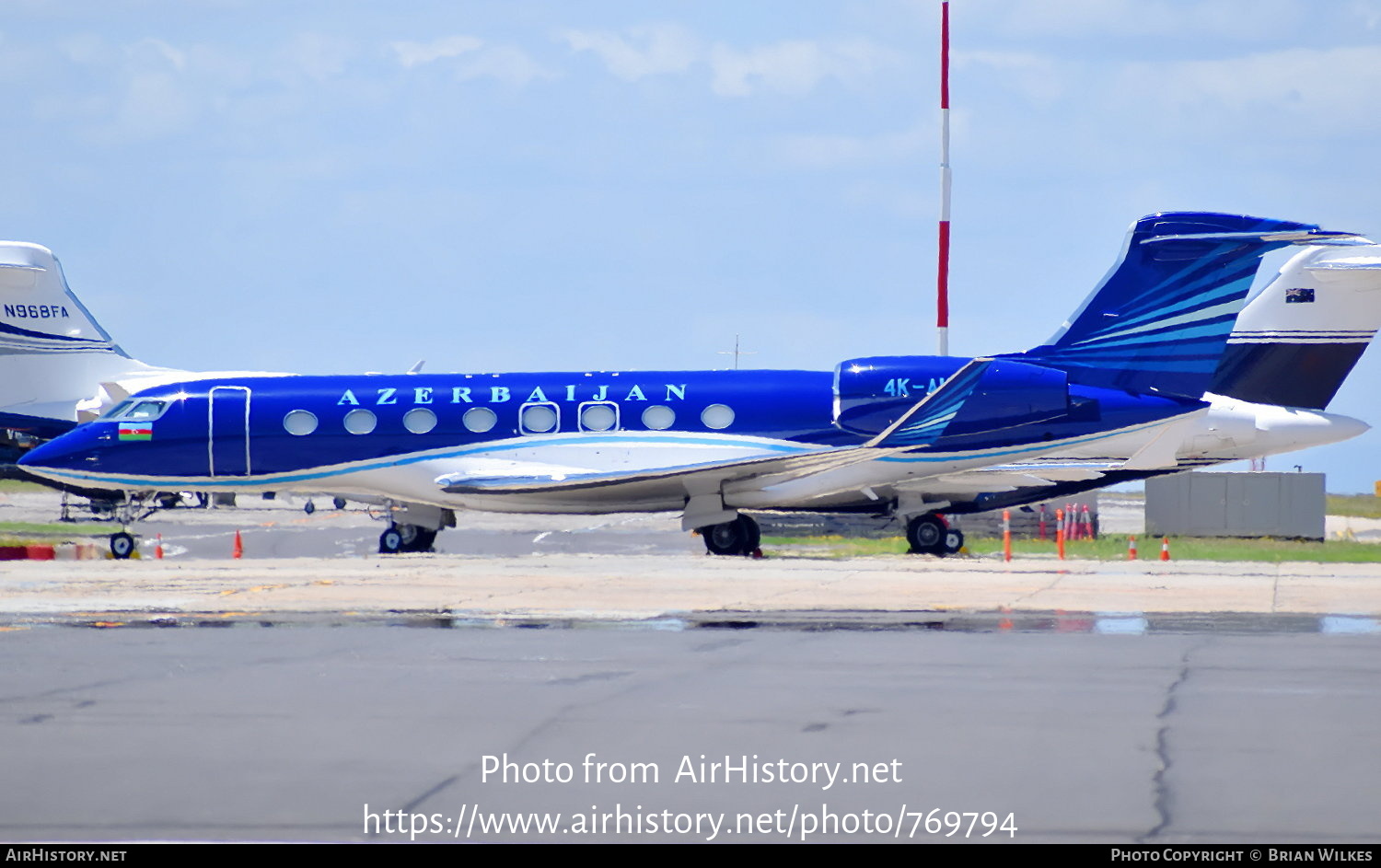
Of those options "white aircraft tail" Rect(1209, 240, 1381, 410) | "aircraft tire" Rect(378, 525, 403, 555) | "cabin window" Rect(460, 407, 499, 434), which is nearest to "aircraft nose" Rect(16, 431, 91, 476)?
"aircraft tire" Rect(378, 525, 403, 555)

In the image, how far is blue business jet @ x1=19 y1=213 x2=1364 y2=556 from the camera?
28.7 metres

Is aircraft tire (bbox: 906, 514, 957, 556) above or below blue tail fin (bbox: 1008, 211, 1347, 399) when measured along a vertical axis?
below

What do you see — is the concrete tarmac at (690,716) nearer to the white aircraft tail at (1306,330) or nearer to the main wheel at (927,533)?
the main wheel at (927,533)

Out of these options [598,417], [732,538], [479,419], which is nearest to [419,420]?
[479,419]

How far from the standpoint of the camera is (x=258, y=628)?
47.8 ft

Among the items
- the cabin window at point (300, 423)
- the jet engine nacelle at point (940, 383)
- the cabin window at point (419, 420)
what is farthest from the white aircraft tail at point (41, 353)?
the jet engine nacelle at point (940, 383)

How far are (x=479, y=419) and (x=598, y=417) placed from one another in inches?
90.5

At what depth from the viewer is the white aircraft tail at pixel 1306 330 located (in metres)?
30.7

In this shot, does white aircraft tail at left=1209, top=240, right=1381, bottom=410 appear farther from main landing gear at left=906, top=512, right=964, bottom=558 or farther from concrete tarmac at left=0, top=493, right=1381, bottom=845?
concrete tarmac at left=0, top=493, right=1381, bottom=845

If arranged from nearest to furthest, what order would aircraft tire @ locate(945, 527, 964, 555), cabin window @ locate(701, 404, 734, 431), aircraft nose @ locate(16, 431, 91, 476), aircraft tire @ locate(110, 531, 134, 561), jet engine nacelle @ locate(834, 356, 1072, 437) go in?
jet engine nacelle @ locate(834, 356, 1072, 437), cabin window @ locate(701, 404, 734, 431), aircraft tire @ locate(110, 531, 134, 561), aircraft nose @ locate(16, 431, 91, 476), aircraft tire @ locate(945, 527, 964, 555)

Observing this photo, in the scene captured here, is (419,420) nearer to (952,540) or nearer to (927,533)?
(927,533)

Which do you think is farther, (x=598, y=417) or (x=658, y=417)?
(x=598, y=417)

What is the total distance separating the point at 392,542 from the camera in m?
31.7

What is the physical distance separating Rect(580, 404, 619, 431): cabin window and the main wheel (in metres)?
6.18
